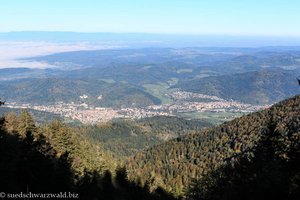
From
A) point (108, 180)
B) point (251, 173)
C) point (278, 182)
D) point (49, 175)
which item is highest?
point (278, 182)

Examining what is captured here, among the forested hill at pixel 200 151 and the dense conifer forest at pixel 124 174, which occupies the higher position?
the dense conifer forest at pixel 124 174

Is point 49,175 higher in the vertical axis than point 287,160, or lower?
lower

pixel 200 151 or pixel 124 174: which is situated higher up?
pixel 124 174

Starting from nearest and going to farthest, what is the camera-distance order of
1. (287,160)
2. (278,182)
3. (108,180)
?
(278,182) < (287,160) < (108,180)

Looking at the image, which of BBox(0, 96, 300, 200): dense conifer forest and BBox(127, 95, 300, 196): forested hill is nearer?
BBox(0, 96, 300, 200): dense conifer forest

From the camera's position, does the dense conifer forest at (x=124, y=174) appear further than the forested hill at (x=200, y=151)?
No

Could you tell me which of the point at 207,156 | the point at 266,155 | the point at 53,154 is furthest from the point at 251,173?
the point at 207,156

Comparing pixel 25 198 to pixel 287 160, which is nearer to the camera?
pixel 287 160

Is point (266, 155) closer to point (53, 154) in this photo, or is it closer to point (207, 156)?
point (53, 154)

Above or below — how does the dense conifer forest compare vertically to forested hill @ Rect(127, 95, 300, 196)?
above

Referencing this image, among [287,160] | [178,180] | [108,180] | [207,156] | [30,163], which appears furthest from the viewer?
[207,156]

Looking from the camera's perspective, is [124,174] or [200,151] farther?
[200,151]
